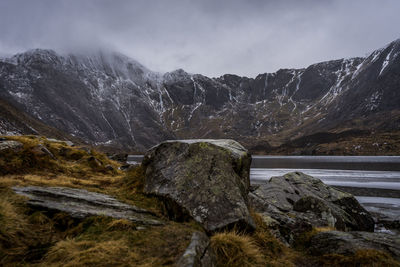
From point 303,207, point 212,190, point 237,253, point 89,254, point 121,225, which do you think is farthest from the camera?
point 303,207

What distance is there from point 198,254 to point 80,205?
3.47 metres

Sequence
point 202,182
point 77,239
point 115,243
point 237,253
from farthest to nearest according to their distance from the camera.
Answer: point 202,182
point 237,253
point 77,239
point 115,243

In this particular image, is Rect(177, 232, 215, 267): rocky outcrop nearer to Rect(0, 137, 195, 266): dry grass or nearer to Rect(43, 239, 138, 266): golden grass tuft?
Rect(0, 137, 195, 266): dry grass

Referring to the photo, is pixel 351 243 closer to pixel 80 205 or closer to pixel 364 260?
pixel 364 260

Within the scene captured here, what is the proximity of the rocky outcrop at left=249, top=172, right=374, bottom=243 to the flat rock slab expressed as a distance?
4898 millimetres

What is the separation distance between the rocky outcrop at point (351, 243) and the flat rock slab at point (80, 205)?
518cm

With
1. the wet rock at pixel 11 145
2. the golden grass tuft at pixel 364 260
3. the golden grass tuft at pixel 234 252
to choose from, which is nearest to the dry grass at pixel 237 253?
the golden grass tuft at pixel 234 252

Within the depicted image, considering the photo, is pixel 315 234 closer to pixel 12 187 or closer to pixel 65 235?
pixel 65 235

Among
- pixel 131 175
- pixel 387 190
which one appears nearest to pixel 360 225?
pixel 131 175

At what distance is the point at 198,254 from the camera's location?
4.13 metres

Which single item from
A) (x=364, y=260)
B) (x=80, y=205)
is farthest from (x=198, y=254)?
(x=364, y=260)

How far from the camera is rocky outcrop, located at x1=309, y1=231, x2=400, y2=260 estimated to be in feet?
21.3

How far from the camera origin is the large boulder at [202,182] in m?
6.08

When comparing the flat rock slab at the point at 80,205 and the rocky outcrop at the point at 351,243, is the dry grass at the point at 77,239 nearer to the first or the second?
the flat rock slab at the point at 80,205
